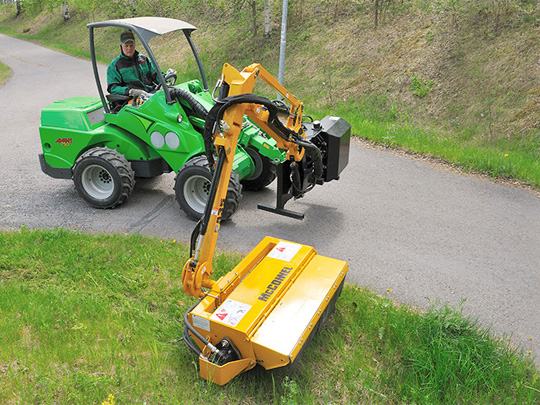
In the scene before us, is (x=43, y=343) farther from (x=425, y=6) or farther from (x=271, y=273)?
(x=425, y=6)

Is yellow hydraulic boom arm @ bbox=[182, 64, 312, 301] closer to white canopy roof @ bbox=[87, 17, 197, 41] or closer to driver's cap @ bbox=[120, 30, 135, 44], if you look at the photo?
white canopy roof @ bbox=[87, 17, 197, 41]

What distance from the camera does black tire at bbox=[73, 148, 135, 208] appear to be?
6212 millimetres

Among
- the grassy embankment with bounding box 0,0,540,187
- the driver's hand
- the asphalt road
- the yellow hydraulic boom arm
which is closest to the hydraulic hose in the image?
the yellow hydraulic boom arm

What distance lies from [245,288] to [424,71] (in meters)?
7.98

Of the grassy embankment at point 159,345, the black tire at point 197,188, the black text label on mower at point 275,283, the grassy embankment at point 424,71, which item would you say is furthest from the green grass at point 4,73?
the black text label on mower at point 275,283

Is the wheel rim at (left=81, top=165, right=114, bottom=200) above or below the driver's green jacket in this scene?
below

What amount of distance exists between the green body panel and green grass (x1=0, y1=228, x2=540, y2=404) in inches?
70.1

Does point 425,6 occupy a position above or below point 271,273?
above

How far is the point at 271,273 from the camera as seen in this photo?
166 inches

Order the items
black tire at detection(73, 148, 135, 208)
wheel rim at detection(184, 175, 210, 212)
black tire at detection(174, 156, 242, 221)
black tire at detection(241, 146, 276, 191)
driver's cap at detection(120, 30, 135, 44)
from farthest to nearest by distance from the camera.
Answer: black tire at detection(241, 146, 276, 191), driver's cap at detection(120, 30, 135, 44), black tire at detection(73, 148, 135, 208), wheel rim at detection(184, 175, 210, 212), black tire at detection(174, 156, 242, 221)

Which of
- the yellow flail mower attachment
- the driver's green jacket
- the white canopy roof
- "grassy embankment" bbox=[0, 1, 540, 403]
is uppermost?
the white canopy roof

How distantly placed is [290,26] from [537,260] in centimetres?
1061

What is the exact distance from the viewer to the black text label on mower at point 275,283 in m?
3.92

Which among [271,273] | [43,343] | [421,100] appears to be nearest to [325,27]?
[421,100]
